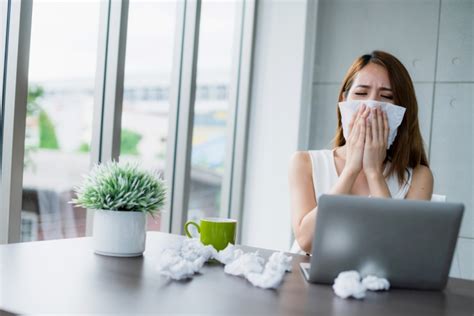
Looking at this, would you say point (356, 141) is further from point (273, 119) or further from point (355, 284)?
point (273, 119)

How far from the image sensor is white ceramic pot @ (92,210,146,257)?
1098mm

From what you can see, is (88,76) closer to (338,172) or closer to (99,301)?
(338,172)

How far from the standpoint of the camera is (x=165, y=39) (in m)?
2.60

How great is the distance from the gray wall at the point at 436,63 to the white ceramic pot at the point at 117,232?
6.14 ft

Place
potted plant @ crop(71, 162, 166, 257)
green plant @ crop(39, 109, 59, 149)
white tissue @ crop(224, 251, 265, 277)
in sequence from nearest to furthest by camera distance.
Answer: white tissue @ crop(224, 251, 265, 277)
potted plant @ crop(71, 162, 166, 257)
green plant @ crop(39, 109, 59, 149)

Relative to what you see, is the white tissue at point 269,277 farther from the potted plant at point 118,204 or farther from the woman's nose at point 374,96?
the woman's nose at point 374,96

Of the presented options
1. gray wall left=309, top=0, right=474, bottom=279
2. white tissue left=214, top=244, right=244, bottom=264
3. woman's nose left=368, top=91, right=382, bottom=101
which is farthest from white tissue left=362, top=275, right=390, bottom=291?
gray wall left=309, top=0, right=474, bottom=279

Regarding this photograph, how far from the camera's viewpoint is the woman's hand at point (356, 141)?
4.95ft

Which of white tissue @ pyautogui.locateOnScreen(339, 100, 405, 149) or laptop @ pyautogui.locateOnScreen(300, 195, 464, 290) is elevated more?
white tissue @ pyautogui.locateOnScreen(339, 100, 405, 149)

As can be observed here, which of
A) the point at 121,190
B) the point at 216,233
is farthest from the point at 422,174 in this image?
the point at 121,190

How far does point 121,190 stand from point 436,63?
2008mm

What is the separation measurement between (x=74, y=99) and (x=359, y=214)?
3828 mm

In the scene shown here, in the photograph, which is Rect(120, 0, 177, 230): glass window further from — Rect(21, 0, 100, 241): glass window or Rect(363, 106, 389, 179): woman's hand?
Rect(363, 106, 389, 179): woman's hand

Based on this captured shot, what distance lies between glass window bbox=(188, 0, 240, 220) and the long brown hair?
119 cm
